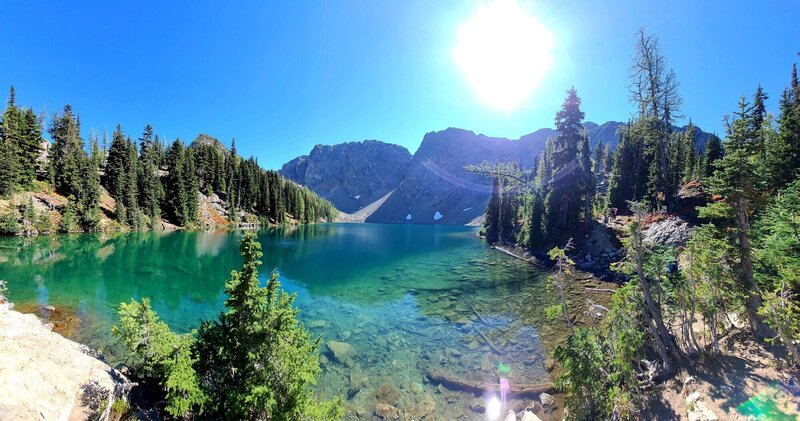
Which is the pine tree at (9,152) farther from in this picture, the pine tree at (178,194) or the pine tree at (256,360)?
the pine tree at (256,360)

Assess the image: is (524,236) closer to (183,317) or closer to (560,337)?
(560,337)

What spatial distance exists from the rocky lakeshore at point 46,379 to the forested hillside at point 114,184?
53679mm

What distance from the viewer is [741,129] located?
10.2 meters

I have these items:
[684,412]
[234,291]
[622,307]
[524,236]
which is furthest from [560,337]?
[524,236]

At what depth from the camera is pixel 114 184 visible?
60.0 meters

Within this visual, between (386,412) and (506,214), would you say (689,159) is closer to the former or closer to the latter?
(506,214)

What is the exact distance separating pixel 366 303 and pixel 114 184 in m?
68.1

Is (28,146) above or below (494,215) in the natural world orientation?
above

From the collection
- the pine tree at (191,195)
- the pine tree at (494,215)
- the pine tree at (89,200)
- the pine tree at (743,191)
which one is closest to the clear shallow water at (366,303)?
the pine tree at (743,191)

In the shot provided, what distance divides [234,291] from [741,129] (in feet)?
53.4

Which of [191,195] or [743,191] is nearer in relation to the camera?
[743,191]

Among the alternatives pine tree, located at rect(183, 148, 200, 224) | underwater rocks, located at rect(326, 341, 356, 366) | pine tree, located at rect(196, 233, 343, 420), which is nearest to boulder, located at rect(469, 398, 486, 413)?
underwater rocks, located at rect(326, 341, 356, 366)

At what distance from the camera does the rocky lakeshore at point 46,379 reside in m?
5.24

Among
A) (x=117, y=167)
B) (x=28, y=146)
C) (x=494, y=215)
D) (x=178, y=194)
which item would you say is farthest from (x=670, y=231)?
(x=28, y=146)
